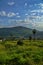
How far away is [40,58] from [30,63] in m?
2.94

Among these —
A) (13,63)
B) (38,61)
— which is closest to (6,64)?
(13,63)

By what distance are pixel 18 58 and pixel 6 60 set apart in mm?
1365

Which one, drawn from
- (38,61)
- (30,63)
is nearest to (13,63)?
(30,63)

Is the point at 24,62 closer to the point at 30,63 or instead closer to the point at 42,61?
the point at 30,63

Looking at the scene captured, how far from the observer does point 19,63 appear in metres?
20.0

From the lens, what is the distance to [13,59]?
21203 millimetres

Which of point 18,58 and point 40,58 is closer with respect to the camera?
point 18,58

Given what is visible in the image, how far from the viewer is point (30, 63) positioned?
20500 millimetres

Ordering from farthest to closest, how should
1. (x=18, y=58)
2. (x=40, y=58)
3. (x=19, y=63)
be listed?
1. (x=40, y=58)
2. (x=18, y=58)
3. (x=19, y=63)

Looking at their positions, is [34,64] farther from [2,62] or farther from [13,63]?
[2,62]

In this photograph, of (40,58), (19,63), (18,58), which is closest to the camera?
(19,63)

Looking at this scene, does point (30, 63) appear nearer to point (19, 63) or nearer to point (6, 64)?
point (19, 63)

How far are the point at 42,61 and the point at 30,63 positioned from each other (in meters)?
2.50

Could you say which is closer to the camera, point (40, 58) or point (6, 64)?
point (6, 64)
